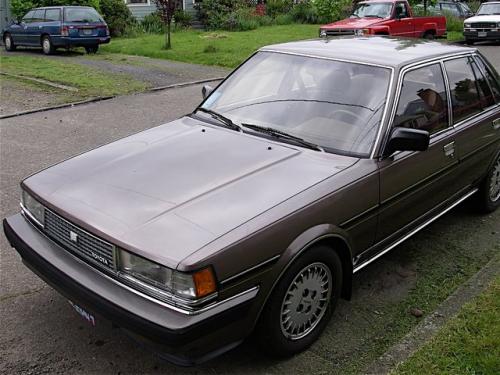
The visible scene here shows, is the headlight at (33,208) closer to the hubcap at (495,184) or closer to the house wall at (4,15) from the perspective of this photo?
the hubcap at (495,184)

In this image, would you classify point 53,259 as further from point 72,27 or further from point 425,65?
point 72,27

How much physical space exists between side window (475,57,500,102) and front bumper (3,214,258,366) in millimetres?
3504

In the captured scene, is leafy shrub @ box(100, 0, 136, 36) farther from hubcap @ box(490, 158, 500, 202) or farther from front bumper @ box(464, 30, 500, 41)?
hubcap @ box(490, 158, 500, 202)

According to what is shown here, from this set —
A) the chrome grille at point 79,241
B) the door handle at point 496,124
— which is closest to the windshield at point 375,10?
the door handle at point 496,124

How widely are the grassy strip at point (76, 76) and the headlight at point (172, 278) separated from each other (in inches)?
323

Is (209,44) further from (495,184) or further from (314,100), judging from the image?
(314,100)

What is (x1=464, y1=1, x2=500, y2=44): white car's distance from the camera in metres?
20.2

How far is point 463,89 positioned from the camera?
4.66 metres

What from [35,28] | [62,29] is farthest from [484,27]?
[35,28]

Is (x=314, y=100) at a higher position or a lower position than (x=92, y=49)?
lower

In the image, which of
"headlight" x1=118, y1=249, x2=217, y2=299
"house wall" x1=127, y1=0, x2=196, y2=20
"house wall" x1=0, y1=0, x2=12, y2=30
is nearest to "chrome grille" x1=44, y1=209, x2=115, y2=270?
"headlight" x1=118, y1=249, x2=217, y2=299

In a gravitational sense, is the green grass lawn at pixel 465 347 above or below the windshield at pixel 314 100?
below

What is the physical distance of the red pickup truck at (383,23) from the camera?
15.8m

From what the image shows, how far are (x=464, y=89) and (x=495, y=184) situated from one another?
1.19m
